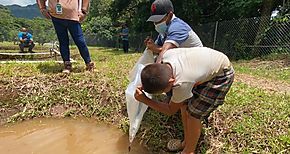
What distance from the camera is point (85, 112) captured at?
307cm

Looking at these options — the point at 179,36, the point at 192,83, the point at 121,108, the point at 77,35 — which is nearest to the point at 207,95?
the point at 192,83

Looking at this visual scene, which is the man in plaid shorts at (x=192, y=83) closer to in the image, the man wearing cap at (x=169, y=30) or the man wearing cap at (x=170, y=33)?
the man wearing cap at (x=170, y=33)

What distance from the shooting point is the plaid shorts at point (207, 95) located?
2.01 m

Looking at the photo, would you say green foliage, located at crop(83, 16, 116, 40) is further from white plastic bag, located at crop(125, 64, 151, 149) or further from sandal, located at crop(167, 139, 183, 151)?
sandal, located at crop(167, 139, 183, 151)

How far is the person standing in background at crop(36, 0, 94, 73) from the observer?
345cm

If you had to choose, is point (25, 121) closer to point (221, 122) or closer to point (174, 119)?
point (174, 119)

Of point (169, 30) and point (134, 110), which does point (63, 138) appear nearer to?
point (134, 110)

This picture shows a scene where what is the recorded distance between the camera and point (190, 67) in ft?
6.12

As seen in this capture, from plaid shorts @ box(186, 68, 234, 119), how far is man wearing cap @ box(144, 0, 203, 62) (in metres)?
0.48

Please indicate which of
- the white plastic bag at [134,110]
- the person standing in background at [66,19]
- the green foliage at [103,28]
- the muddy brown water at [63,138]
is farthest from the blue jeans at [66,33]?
the green foliage at [103,28]

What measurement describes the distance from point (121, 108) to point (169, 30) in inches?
38.0

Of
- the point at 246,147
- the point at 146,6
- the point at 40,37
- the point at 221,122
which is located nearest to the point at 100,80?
the point at 221,122

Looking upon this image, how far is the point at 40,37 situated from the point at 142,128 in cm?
2588

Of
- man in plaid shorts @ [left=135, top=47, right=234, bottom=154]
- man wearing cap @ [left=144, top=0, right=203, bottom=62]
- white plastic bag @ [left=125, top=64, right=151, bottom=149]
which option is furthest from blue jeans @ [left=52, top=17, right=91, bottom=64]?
man in plaid shorts @ [left=135, top=47, right=234, bottom=154]
